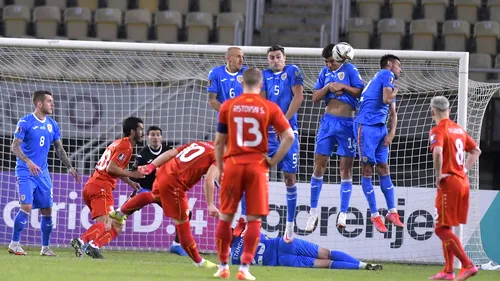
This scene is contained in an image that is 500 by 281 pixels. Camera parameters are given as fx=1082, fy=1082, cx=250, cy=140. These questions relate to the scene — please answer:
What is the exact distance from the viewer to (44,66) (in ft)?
52.7

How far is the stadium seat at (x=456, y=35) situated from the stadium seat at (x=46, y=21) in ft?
23.1

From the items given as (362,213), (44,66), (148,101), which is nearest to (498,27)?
(362,213)

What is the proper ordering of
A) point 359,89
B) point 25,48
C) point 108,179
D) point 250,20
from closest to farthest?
Result: point 359,89, point 108,179, point 25,48, point 250,20

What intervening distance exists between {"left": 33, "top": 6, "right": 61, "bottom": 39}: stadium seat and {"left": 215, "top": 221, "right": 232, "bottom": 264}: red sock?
1077cm

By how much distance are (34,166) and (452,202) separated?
224 inches

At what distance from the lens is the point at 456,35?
19.2 metres

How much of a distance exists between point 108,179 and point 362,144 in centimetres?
325

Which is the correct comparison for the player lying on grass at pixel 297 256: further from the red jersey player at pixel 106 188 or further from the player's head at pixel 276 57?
the player's head at pixel 276 57

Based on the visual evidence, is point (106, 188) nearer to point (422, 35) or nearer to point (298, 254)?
point (298, 254)

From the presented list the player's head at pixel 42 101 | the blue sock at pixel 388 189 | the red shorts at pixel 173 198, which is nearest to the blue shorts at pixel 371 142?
the blue sock at pixel 388 189

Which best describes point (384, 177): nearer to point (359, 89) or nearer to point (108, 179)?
point (359, 89)

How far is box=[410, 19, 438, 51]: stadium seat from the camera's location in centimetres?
1914

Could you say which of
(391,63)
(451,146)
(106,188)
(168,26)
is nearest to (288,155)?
(391,63)

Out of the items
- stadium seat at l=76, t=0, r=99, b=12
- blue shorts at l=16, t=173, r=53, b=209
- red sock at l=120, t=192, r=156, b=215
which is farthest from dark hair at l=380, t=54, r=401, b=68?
stadium seat at l=76, t=0, r=99, b=12
